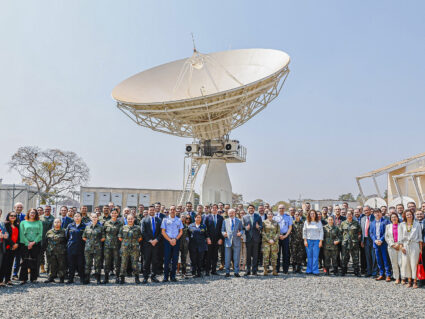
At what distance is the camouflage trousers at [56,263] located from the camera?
8383 mm

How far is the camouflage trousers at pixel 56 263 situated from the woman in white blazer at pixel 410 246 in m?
7.93

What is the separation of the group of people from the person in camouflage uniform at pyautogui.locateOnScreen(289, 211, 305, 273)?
0.09ft

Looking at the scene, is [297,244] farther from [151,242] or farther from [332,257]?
[151,242]

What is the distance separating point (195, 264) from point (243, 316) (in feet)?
12.4

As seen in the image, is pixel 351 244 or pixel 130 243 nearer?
pixel 130 243

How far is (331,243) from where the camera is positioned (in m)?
9.55

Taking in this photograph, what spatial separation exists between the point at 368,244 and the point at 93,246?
7.00 m

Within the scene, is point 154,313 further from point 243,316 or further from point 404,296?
point 404,296

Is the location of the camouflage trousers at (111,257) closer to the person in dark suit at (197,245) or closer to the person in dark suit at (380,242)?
the person in dark suit at (197,245)

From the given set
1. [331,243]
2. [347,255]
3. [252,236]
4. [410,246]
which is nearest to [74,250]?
[252,236]

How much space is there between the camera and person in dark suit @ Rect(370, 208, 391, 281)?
29.3 ft

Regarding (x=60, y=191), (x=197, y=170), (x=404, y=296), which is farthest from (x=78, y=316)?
(x=60, y=191)

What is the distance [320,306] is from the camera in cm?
630

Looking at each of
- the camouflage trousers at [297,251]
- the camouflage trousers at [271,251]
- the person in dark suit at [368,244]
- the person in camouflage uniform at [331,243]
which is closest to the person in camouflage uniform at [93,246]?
the camouflage trousers at [271,251]
